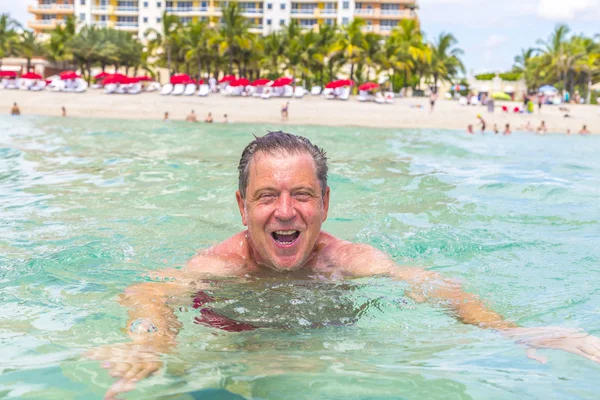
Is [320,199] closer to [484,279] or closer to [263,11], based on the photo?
[484,279]

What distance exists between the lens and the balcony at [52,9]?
297ft

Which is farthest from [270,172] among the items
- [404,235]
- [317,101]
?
[317,101]

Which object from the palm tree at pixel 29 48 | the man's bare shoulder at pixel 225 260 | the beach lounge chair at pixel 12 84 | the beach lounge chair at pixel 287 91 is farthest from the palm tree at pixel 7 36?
the man's bare shoulder at pixel 225 260

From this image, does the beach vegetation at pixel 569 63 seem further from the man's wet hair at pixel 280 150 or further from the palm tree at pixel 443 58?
the man's wet hair at pixel 280 150

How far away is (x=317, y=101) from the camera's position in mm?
43531

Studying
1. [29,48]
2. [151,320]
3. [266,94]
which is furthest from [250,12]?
[151,320]

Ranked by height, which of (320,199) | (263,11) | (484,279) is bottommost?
(484,279)

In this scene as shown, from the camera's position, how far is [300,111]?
3912 cm

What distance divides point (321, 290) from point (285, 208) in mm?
693

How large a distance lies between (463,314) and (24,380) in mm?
2109

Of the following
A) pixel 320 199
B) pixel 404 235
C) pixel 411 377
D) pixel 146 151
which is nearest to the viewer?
pixel 411 377

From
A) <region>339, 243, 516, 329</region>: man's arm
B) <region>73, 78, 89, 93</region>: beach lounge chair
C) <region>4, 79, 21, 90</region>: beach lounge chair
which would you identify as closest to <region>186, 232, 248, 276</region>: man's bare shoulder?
<region>339, 243, 516, 329</region>: man's arm

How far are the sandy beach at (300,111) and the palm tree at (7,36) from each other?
2205 centimetres

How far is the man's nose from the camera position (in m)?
3.10
